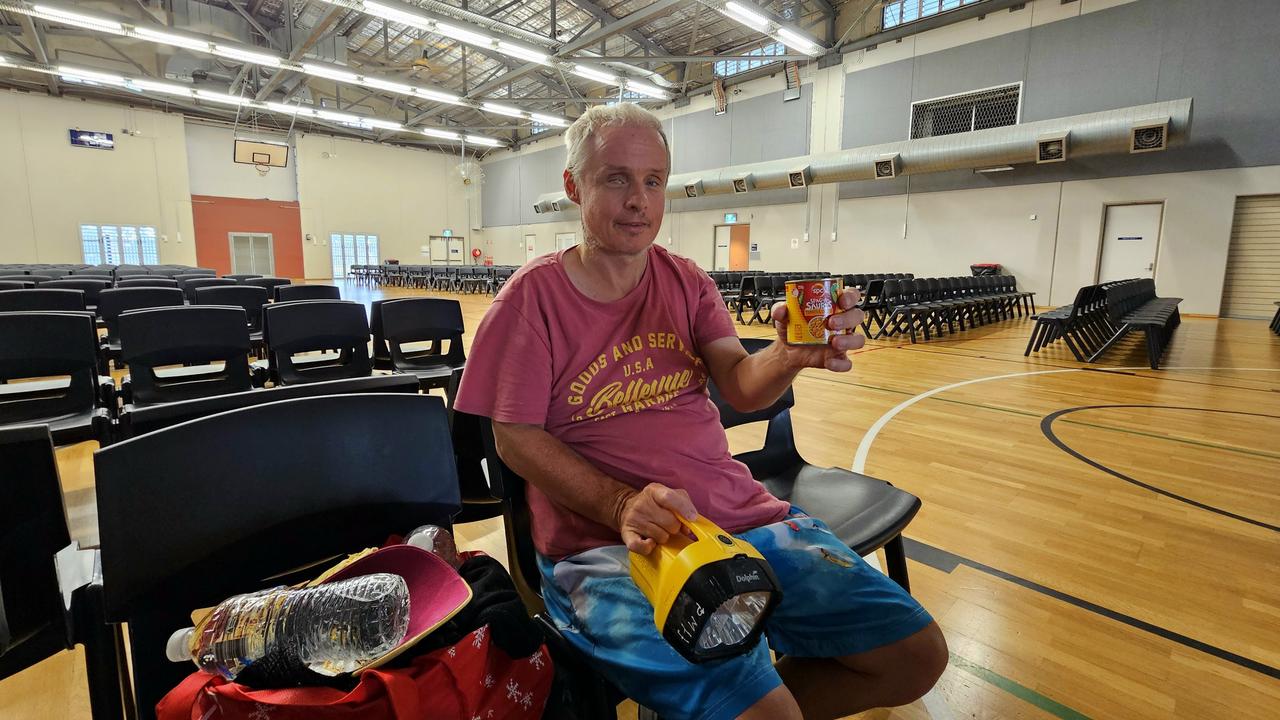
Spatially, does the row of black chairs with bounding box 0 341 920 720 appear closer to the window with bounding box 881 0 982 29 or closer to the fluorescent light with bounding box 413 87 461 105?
the fluorescent light with bounding box 413 87 461 105

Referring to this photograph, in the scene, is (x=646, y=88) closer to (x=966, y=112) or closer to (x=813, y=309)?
(x=966, y=112)

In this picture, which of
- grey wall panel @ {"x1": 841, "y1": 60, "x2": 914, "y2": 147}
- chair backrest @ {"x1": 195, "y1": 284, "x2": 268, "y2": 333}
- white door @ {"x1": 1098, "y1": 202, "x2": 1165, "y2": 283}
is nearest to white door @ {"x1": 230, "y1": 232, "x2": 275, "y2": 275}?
chair backrest @ {"x1": 195, "y1": 284, "x2": 268, "y2": 333}

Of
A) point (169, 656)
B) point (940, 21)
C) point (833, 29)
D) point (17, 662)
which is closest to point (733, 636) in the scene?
point (169, 656)

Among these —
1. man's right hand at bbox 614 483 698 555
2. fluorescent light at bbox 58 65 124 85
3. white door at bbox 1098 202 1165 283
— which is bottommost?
man's right hand at bbox 614 483 698 555

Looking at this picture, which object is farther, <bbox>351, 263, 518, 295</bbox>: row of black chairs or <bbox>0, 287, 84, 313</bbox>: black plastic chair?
<bbox>351, 263, 518, 295</bbox>: row of black chairs

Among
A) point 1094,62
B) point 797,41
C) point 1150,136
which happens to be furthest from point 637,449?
point 1094,62

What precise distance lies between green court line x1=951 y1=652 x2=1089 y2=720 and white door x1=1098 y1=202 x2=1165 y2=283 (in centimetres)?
1330

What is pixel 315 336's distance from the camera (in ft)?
9.82

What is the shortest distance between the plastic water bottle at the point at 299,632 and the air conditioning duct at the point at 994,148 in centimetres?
907

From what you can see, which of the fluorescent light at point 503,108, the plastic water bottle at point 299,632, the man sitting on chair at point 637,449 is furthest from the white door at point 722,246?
the plastic water bottle at point 299,632

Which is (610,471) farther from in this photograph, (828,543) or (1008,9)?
(1008,9)

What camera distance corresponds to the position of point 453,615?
2.61 ft

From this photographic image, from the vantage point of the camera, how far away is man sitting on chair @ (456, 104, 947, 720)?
983mm

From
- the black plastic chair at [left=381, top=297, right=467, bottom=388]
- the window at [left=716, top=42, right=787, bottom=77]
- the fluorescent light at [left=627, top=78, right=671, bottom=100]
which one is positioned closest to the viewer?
the black plastic chair at [left=381, top=297, right=467, bottom=388]
